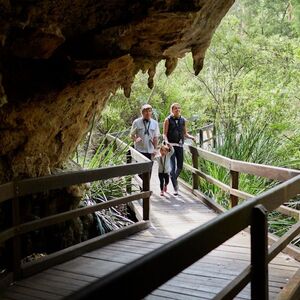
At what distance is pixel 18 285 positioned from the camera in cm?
443

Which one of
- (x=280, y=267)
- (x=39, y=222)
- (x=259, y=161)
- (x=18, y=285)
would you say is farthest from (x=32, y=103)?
(x=259, y=161)

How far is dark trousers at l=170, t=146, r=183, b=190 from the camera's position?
9.39 meters

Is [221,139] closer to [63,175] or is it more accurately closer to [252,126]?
[252,126]

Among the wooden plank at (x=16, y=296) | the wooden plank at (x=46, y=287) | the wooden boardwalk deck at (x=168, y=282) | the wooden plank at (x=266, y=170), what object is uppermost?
the wooden plank at (x=266, y=170)

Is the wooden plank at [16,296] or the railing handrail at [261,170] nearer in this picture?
the wooden plank at [16,296]

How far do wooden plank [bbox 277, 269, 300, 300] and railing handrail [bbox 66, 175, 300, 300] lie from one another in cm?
111

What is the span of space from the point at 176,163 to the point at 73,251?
4.67 m

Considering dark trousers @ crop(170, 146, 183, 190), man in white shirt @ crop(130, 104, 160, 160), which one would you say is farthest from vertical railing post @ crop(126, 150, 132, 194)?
dark trousers @ crop(170, 146, 183, 190)

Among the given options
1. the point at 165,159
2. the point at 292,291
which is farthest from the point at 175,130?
the point at 292,291

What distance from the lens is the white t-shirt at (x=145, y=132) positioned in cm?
899

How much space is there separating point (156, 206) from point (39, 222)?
14.0 feet

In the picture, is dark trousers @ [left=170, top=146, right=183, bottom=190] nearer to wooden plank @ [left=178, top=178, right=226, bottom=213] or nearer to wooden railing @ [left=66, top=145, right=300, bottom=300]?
wooden plank @ [left=178, top=178, right=226, bottom=213]

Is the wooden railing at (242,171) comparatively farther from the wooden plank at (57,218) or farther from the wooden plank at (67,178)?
the wooden plank at (57,218)

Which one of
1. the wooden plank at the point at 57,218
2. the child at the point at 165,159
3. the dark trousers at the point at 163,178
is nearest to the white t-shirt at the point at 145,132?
the child at the point at 165,159
